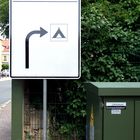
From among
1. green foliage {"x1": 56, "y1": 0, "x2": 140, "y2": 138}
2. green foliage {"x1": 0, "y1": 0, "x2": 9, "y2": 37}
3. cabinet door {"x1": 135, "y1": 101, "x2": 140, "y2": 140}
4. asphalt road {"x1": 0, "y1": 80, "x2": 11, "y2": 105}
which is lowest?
asphalt road {"x1": 0, "y1": 80, "x2": 11, "y2": 105}

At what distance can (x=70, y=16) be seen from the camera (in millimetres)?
4859

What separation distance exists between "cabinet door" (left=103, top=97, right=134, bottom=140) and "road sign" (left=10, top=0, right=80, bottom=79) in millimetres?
967

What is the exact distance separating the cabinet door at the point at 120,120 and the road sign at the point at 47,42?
3.17 feet

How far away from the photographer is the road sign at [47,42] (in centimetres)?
475

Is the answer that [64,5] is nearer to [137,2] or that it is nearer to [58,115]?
[58,115]

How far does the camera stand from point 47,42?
15.7 feet

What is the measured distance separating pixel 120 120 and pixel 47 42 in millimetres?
1332

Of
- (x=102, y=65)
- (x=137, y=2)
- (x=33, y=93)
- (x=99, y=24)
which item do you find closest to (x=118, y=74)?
(x=102, y=65)

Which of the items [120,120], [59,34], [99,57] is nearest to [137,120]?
[120,120]

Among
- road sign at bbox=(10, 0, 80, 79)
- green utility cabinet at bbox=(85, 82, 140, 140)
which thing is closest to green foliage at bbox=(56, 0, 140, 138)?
road sign at bbox=(10, 0, 80, 79)

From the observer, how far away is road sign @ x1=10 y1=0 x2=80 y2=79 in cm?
475

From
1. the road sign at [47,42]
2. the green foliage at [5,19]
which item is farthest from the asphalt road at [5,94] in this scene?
the road sign at [47,42]

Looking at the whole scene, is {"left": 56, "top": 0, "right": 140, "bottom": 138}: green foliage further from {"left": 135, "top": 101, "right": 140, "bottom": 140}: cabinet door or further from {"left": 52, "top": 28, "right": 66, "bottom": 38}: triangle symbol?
{"left": 135, "top": 101, "right": 140, "bottom": 140}: cabinet door

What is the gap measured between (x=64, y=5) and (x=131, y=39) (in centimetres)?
277
